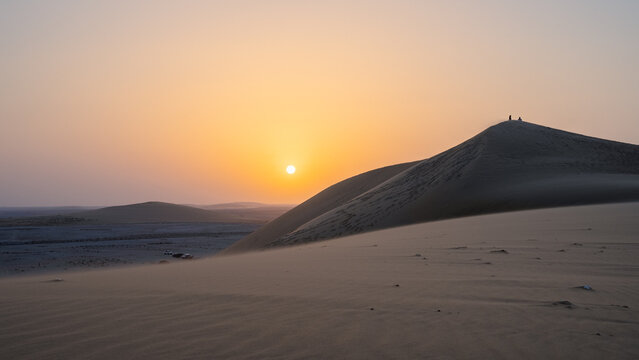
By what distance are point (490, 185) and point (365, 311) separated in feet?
49.7

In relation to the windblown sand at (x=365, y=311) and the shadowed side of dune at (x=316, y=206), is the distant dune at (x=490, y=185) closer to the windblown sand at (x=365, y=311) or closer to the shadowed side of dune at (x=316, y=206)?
the shadowed side of dune at (x=316, y=206)

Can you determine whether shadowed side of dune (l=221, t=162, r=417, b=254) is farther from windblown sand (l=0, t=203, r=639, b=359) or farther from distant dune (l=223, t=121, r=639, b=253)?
windblown sand (l=0, t=203, r=639, b=359)

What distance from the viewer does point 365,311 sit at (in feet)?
13.3

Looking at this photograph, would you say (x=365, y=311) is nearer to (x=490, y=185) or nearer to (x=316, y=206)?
(x=490, y=185)

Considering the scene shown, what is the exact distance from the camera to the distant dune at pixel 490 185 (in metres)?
15.9

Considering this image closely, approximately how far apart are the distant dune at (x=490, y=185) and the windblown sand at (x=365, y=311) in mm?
9155

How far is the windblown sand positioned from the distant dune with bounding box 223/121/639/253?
9.16 meters

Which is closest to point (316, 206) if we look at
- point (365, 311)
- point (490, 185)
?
point (490, 185)

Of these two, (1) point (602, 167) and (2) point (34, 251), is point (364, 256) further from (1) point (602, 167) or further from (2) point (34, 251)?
(2) point (34, 251)

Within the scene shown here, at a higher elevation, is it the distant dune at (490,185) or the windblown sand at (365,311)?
the distant dune at (490,185)

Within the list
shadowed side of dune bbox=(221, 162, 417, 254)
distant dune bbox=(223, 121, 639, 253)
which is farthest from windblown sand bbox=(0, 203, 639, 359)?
shadowed side of dune bbox=(221, 162, 417, 254)

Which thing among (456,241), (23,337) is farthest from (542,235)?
(23,337)

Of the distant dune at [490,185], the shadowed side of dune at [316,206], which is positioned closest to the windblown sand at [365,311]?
the distant dune at [490,185]

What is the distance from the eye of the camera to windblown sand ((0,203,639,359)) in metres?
3.18
